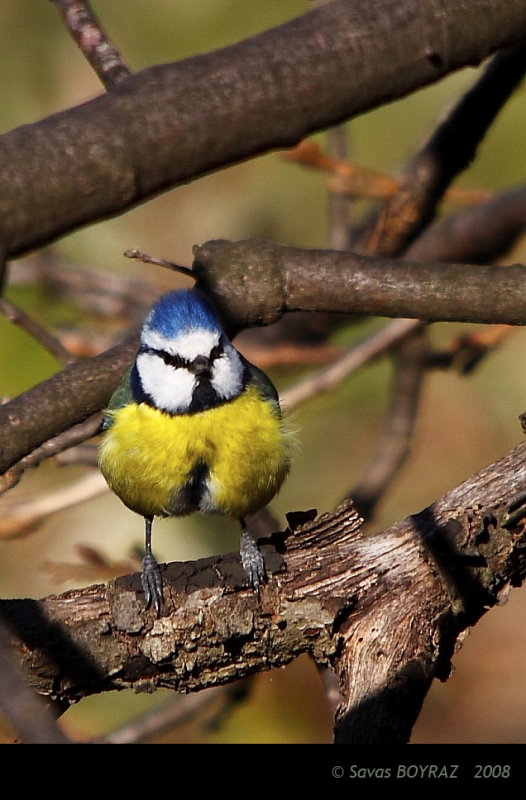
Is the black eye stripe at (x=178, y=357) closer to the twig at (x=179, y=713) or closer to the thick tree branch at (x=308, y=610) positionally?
the thick tree branch at (x=308, y=610)

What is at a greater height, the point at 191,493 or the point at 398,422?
the point at 191,493

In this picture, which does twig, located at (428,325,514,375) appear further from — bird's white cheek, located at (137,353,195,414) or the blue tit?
bird's white cheek, located at (137,353,195,414)

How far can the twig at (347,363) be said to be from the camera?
121 inches

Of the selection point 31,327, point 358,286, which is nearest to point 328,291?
point 358,286

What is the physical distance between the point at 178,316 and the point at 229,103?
92 cm

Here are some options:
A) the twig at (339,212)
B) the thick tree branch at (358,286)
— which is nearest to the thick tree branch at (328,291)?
the thick tree branch at (358,286)

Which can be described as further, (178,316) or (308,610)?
(178,316)

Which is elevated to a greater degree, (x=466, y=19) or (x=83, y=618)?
(x=466, y=19)

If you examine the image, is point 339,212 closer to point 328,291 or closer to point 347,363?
point 347,363

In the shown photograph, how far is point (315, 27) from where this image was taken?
184 cm

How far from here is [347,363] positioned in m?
3.11

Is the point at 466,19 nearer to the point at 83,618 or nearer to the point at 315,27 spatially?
the point at 315,27
